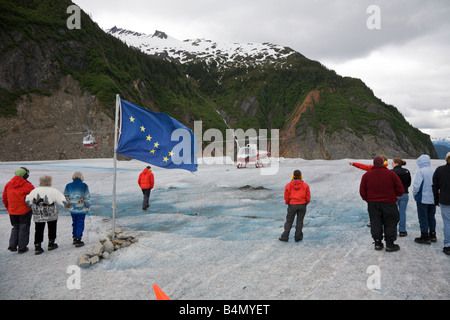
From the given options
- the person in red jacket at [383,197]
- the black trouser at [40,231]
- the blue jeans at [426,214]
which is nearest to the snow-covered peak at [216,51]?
the blue jeans at [426,214]

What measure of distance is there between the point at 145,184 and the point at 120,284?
23.2 ft

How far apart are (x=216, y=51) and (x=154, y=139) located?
159 metres

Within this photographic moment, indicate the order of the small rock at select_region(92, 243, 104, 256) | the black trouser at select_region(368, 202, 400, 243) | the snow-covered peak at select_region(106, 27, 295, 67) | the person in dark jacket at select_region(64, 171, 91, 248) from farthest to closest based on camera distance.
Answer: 1. the snow-covered peak at select_region(106, 27, 295, 67)
2. the person in dark jacket at select_region(64, 171, 91, 248)
3. the small rock at select_region(92, 243, 104, 256)
4. the black trouser at select_region(368, 202, 400, 243)

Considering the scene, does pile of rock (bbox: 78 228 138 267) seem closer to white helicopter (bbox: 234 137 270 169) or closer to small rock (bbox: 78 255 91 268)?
small rock (bbox: 78 255 91 268)

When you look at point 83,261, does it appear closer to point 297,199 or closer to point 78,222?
point 78,222

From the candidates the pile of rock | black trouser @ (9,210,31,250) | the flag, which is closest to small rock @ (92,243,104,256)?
the pile of rock

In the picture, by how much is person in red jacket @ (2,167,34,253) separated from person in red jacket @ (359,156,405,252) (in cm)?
808

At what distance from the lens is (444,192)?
5984 millimetres

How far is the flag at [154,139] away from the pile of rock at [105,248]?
2.20 metres

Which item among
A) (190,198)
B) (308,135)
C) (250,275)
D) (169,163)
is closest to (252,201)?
(190,198)

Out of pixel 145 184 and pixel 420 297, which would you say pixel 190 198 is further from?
pixel 420 297

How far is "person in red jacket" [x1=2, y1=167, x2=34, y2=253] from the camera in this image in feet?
21.7

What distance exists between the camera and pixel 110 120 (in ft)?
163
